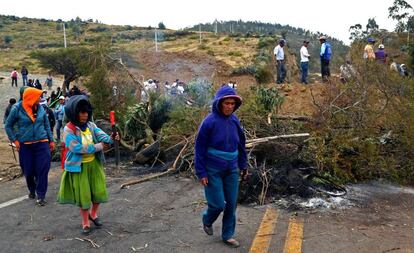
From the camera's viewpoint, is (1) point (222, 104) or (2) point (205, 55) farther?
(2) point (205, 55)

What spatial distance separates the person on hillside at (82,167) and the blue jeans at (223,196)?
1323mm

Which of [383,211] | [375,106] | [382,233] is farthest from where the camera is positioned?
[375,106]

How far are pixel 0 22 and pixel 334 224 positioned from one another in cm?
9207

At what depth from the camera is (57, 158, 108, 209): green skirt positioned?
5109 millimetres

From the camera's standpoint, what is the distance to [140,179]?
7598 mm

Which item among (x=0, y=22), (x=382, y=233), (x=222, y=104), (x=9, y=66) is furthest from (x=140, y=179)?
(x=0, y=22)

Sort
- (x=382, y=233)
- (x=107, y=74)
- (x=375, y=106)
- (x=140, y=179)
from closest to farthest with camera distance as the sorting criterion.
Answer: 1. (x=382, y=233)
2. (x=140, y=179)
3. (x=375, y=106)
4. (x=107, y=74)

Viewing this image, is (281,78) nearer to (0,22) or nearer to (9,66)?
(9,66)

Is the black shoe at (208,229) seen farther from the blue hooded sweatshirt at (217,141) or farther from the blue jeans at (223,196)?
the blue hooded sweatshirt at (217,141)

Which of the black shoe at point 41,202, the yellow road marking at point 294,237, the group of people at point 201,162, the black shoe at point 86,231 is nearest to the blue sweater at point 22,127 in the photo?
the group of people at point 201,162

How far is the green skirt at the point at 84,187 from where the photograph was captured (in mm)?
5109

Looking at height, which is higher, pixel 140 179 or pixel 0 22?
pixel 0 22

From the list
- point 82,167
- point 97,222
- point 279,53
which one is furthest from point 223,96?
point 279,53

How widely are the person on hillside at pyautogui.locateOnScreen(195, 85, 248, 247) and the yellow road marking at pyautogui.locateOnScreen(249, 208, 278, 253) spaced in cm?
20
